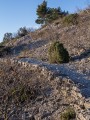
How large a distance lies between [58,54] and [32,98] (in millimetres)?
5094

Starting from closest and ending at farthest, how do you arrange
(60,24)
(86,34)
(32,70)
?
1. (32,70)
2. (86,34)
3. (60,24)

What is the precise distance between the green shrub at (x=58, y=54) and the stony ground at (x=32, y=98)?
378cm

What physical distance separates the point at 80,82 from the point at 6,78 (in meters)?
2.84

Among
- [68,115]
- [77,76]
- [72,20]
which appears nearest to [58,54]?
[77,76]

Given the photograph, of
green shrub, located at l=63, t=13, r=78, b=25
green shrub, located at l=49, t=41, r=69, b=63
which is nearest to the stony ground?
green shrub, located at l=49, t=41, r=69, b=63

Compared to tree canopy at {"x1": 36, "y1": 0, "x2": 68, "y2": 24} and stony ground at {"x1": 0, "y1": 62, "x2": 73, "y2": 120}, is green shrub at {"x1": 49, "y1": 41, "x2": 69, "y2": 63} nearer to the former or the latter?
stony ground at {"x1": 0, "y1": 62, "x2": 73, "y2": 120}

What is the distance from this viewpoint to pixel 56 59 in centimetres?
2005

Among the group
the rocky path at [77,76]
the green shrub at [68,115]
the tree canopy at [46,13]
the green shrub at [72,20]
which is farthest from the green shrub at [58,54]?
the tree canopy at [46,13]

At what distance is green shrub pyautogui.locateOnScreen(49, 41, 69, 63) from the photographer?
1988 cm

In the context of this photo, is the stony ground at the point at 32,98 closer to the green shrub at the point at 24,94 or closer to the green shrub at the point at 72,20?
the green shrub at the point at 24,94

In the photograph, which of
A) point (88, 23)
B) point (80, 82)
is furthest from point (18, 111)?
point (88, 23)

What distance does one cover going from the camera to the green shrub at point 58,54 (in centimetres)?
1988

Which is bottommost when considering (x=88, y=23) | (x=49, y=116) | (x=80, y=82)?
(x=49, y=116)

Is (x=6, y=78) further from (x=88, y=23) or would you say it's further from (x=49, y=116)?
(x=88, y=23)
